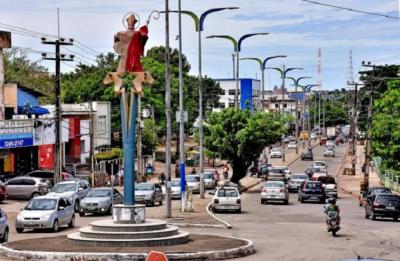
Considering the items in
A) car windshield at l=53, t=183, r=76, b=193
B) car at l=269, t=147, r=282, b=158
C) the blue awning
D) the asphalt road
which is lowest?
the asphalt road

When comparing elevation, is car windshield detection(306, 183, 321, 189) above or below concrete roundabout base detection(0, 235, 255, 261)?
above

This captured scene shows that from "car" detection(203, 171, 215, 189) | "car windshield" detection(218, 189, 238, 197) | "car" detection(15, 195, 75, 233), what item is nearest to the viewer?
"car" detection(15, 195, 75, 233)

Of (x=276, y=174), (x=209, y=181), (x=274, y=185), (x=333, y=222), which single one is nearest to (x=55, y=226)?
(x=333, y=222)

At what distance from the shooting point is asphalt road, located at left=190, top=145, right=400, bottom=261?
2859cm

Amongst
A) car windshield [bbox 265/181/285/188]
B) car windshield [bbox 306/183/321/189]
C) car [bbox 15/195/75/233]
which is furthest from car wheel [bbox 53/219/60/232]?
car windshield [bbox 306/183/321/189]

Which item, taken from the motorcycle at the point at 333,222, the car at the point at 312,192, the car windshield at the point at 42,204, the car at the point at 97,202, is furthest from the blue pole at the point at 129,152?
the car at the point at 312,192

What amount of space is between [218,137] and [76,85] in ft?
171

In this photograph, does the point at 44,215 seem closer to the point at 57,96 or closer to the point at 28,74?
the point at 57,96

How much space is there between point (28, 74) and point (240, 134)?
58620 mm

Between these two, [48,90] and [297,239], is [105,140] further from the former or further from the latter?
[297,239]

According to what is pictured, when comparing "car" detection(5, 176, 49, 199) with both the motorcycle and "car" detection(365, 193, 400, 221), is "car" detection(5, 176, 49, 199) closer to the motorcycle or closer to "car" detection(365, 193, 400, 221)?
"car" detection(365, 193, 400, 221)

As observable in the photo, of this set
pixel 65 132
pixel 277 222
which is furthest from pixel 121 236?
pixel 65 132

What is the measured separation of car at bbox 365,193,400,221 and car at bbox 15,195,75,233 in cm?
1518

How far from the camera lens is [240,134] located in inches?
2741
